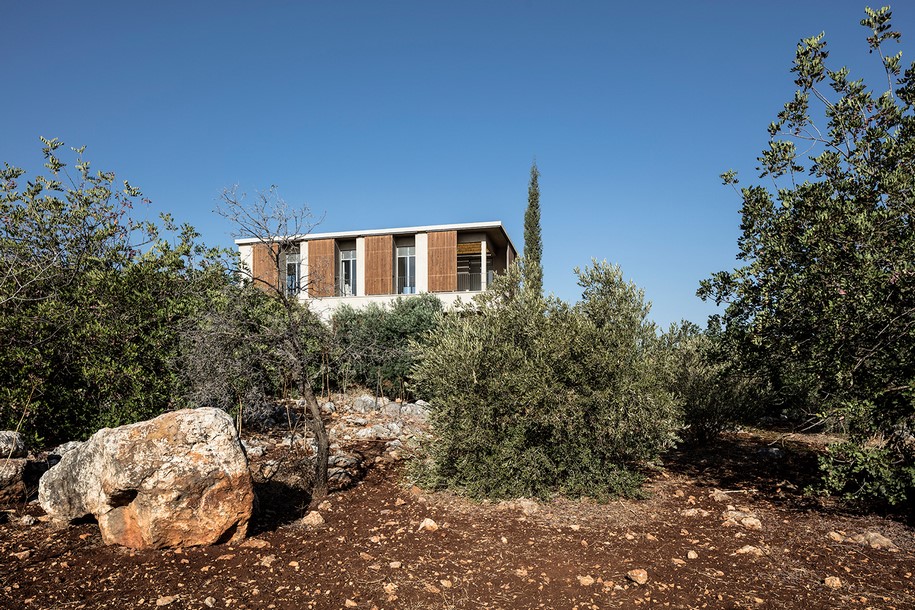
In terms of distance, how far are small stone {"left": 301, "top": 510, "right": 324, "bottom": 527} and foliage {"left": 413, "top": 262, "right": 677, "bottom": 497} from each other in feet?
5.36

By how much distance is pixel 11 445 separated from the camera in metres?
6.84

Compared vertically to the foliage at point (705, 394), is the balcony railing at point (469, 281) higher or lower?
higher

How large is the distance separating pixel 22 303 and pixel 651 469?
33.4 feet

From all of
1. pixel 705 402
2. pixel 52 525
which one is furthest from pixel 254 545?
pixel 705 402

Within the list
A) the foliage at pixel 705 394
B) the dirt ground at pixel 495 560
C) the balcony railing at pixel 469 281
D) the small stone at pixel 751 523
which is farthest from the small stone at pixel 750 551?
the balcony railing at pixel 469 281

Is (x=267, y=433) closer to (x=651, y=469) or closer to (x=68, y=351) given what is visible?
A: (x=68, y=351)

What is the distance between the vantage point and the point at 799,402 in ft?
40.2

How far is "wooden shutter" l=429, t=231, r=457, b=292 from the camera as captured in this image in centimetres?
2636

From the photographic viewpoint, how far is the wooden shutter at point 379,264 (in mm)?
26828

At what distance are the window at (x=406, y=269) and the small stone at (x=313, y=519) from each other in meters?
21.2

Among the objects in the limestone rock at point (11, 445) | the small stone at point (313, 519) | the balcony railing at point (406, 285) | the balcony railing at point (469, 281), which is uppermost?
the balcony railing at point (469, 281)

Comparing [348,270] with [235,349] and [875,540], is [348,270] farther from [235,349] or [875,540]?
[875,540]

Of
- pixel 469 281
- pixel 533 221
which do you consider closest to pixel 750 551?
pixel 469 281

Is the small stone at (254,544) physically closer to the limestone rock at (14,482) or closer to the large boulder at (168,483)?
the large boulder at (168,483)
